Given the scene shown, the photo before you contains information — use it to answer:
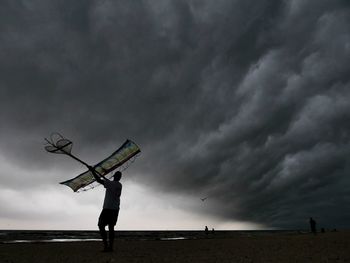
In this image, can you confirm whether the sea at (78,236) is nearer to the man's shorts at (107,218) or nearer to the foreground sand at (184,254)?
the foreground sand at (184,254)

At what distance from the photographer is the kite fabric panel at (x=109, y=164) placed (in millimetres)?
10430

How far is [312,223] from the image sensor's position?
104ft

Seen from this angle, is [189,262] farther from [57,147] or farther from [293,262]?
[57,147]


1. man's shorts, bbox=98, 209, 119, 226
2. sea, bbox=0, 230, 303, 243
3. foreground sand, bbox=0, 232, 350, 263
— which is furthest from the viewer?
sea, bbox=0, 230, 303, 243

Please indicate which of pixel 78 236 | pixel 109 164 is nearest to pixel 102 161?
pixel 109 164

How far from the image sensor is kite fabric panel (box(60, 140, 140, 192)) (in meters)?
10.4

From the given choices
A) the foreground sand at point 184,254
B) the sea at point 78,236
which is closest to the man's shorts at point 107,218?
the foreground sand at point 184,254

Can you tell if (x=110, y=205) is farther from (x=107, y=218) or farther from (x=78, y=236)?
(x=78, y=236)

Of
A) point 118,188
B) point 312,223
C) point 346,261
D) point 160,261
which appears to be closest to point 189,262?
point 160,261

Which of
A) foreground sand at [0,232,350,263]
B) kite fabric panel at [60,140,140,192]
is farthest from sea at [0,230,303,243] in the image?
kite fabric panel at [60,140,140,192]

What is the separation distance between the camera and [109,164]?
10.5m

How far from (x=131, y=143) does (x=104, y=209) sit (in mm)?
2246

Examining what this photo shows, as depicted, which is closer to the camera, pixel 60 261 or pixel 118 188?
pixel 60 261

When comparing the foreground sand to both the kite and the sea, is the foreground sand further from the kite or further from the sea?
the sea
